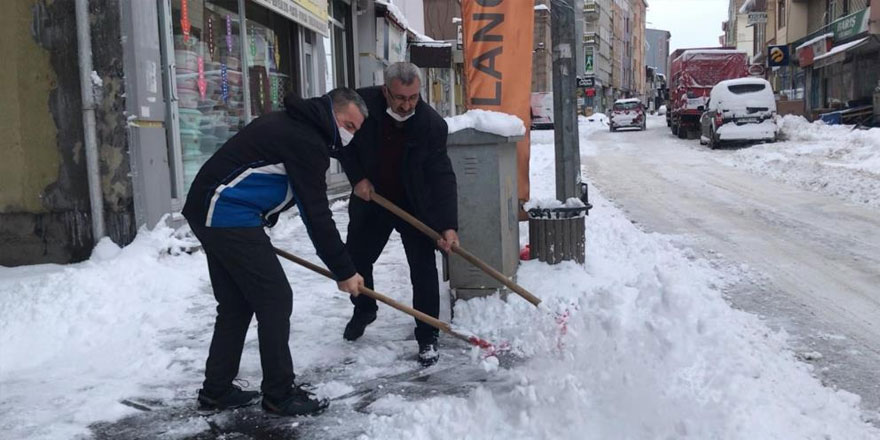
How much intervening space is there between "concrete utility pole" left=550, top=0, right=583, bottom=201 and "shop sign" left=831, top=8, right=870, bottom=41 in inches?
975

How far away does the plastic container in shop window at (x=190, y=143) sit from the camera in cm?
779

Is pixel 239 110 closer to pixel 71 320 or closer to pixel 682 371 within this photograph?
pixel 71 320

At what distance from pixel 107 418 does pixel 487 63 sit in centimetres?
454

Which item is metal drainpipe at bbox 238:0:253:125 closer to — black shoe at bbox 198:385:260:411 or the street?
the street

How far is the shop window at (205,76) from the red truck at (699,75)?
2234cm

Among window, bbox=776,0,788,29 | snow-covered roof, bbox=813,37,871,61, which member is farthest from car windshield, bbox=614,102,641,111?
window, bbox=776,0,788,29

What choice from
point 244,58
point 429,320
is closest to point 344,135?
point 429,320

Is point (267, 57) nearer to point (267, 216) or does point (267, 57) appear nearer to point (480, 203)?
point (480, 203)

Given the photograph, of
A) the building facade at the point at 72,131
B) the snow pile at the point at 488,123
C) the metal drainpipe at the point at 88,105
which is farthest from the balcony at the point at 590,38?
the snow pile at the point at 488,123

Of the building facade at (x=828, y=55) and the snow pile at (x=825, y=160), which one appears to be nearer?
the snow pile at (x=825, y=160)

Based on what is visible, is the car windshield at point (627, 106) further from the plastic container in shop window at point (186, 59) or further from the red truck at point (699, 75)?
the plastic container in shop window at point (186, 59)

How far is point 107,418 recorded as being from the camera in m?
3.67

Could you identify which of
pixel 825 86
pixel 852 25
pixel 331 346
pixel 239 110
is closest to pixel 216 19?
pixel 239 110

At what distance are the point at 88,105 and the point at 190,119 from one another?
1981 millimetres
